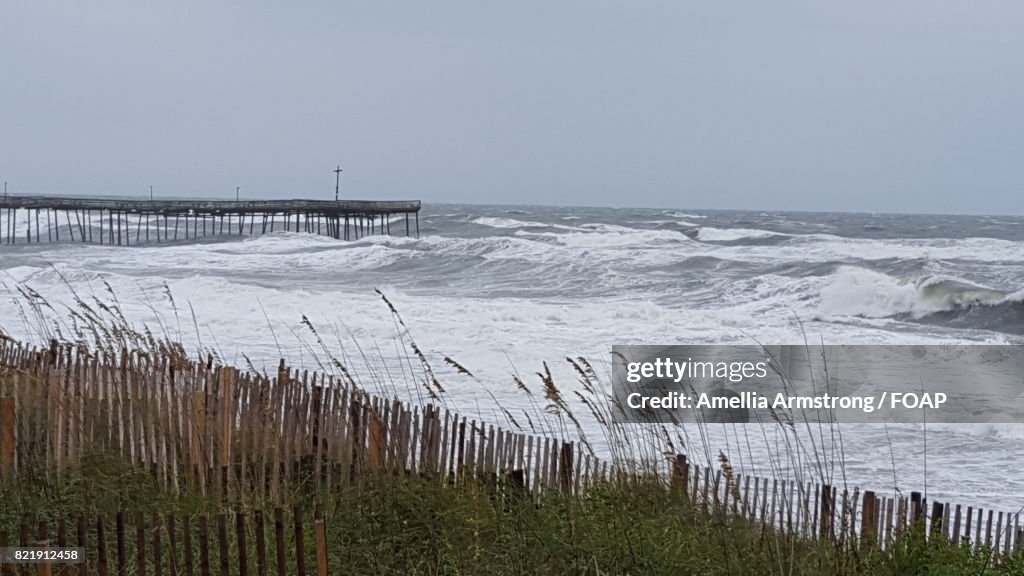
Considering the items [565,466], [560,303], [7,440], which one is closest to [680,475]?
[565,466]

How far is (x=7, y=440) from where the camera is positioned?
5777 mm

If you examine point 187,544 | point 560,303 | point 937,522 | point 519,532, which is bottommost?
point 560,303

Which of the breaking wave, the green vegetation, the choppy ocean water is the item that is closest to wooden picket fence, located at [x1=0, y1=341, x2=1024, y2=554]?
the green vegetation

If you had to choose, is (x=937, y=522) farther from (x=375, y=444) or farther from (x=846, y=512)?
(x=375, y=444)

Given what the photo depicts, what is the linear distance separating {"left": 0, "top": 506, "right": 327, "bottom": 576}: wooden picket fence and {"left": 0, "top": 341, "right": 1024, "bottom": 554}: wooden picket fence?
61 centimetres

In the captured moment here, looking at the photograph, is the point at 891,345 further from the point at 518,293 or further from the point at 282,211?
the point at 282,211

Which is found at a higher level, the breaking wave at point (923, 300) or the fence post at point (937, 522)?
the fence post at point (937, 522)

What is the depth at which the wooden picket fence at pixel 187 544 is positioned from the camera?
372 centimetres

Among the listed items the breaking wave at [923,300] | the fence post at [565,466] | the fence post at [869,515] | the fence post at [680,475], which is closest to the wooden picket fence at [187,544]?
the fence post at [565,466]

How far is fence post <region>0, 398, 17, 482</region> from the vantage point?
566 cm

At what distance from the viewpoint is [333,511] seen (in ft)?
17.6

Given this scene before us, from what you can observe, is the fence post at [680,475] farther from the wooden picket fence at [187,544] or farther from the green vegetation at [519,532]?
the wooden picket fence at [187,544]

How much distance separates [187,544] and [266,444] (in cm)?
197

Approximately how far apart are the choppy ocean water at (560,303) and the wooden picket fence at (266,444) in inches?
17.9
